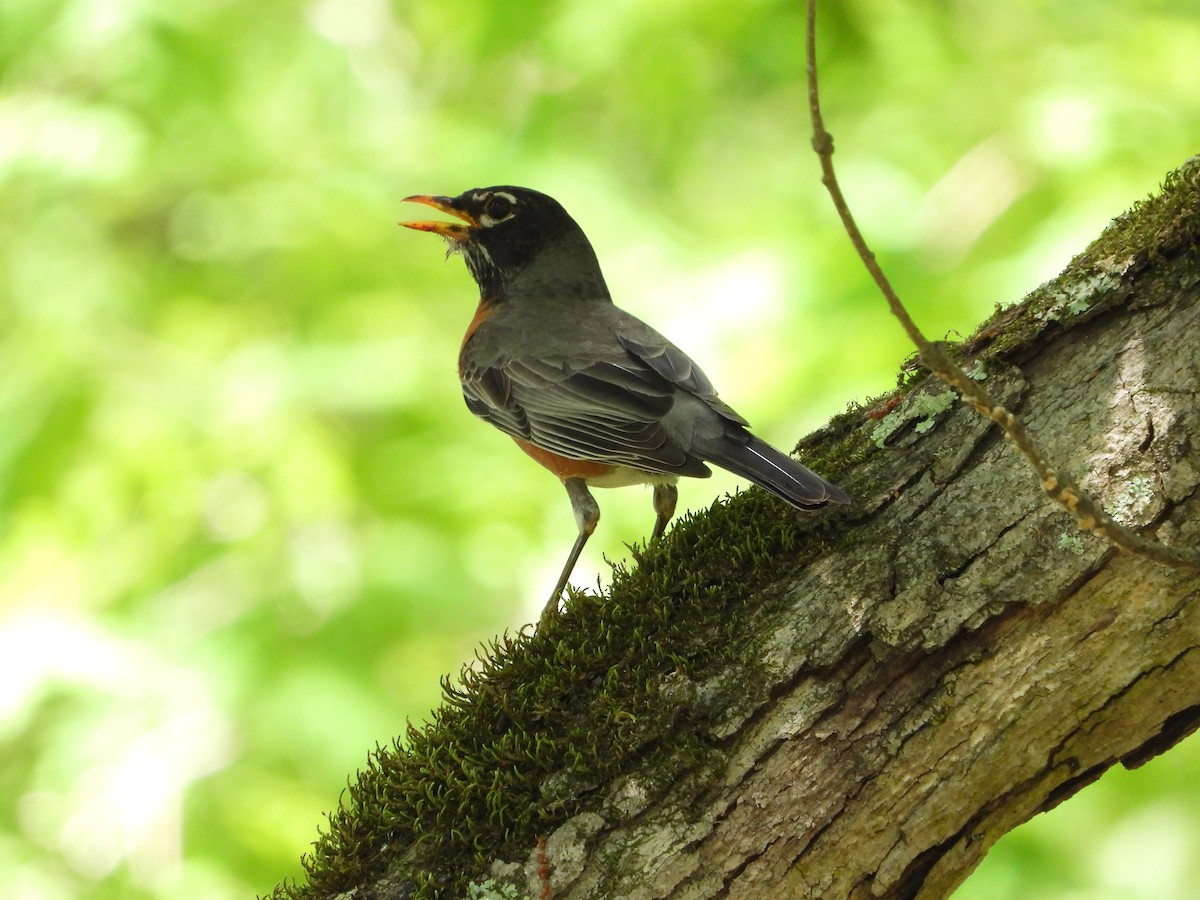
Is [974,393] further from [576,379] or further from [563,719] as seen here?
[576,379]

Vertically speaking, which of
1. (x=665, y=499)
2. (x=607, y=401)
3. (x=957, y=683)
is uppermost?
(x=607, y=401)

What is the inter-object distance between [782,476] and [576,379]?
1521mm

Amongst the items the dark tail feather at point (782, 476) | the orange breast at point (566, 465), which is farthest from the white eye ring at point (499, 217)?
the dark tail feather at point (782, 476)

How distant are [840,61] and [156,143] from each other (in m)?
4.07

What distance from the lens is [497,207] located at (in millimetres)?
4949

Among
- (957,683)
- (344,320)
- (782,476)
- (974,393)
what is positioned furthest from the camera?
(344,320)

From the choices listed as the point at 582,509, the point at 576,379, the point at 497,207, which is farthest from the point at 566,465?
the point at 497,207

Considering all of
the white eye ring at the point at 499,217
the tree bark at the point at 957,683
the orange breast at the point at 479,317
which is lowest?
the tree bark at the point at 957,683

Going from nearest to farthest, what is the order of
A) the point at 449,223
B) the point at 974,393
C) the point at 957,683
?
the point at 974,393 → the point at 957,683 → the point at 449,223

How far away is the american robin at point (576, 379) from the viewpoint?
3.47 meters

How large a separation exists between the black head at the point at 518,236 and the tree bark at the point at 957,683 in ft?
9.16

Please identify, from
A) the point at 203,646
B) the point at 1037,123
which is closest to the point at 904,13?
the point at 1037,123

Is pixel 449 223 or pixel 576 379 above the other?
pixel 449 223

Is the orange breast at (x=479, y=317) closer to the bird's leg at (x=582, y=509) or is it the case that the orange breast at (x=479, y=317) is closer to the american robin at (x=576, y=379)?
the american robin at (x=576, y=379)
